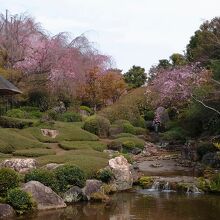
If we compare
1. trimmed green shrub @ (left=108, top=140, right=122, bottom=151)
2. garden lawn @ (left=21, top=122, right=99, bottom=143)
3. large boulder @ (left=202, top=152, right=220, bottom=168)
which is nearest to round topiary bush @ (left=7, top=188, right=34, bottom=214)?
large boulder @ (left=202, top=152, right=220, bottom=168)

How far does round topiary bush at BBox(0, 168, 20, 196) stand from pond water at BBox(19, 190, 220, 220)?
3.90ft

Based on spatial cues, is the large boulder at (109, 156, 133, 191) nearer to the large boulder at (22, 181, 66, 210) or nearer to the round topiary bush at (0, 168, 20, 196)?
the large boulder at (22, 181, 66, 210)

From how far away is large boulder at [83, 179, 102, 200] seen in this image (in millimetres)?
15227

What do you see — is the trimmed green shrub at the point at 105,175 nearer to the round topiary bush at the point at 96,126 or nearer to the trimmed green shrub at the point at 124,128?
the round topiary bush at the point at 96,126

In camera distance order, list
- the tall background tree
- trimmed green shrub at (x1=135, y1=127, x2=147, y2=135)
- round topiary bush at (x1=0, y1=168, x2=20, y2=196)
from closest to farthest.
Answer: round topiary bush at (x1=0, y1=168, x2=20, y2=196), trimmed green shrub at (x1=135, y1=127, x2=147, y2=135), the tall background tree

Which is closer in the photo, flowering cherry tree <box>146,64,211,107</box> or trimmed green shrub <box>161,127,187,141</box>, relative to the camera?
flowering cherry tree <box>146,64,211,107</box>

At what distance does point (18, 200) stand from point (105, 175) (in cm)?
446

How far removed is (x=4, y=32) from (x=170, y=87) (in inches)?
741

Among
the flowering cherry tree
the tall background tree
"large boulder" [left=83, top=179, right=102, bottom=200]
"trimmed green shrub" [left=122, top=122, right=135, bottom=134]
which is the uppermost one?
the tall background tree

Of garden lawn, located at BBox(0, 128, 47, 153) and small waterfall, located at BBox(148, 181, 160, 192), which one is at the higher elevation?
garden lawn, located at BBox(0, 128, 47, 153)

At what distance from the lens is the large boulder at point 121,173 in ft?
56.2

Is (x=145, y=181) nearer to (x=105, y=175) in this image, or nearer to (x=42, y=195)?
(x=105, y=175)

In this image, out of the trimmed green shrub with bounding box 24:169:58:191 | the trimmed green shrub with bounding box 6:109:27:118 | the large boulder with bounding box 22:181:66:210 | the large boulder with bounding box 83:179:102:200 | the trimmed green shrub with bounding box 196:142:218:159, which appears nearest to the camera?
the large boulder with bounding box 22:181:66:210

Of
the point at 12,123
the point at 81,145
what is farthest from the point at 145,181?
the point at 12,123
